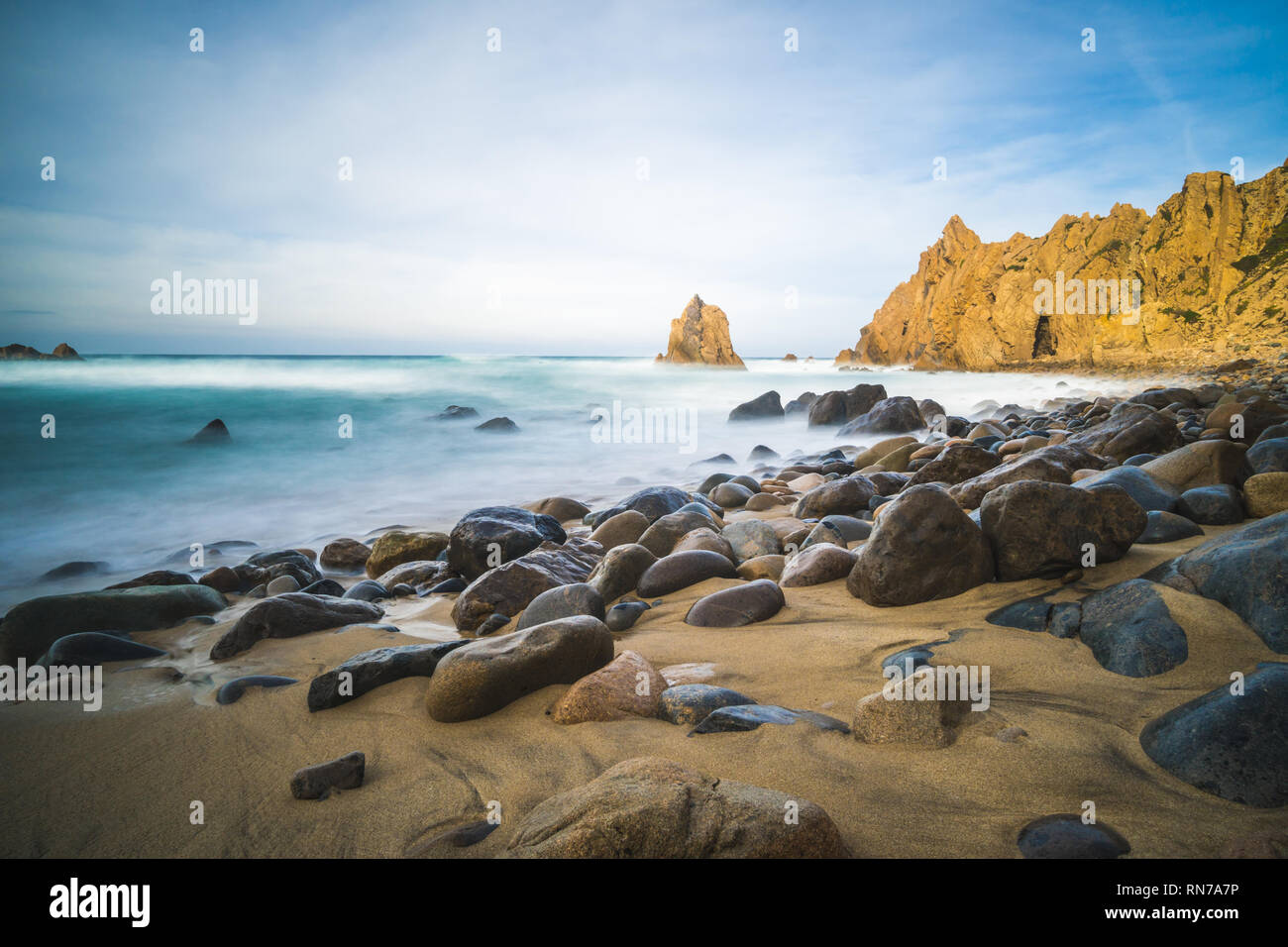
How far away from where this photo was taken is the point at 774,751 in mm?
2006

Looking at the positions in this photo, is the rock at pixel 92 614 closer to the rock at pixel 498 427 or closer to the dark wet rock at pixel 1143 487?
the dark wet rock at pixel 1143 487

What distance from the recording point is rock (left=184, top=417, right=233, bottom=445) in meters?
13.5

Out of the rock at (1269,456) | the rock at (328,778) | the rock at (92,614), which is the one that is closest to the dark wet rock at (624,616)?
the rock at (328,778)

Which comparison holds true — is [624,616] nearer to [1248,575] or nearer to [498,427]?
[1248,575]

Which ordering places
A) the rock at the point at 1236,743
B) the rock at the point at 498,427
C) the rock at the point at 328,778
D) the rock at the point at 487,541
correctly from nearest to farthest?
the rock at the point at 1236,743 < the rock at the point at 328,778 < the rock at the point at 487,541 < the rock at the point at 498,427

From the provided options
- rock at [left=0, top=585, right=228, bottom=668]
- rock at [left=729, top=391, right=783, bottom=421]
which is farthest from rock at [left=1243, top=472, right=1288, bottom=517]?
A: rock at [left=729, top=391, right=783, bottom=421]

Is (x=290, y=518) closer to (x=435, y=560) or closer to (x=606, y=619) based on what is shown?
(x=435, y=560)

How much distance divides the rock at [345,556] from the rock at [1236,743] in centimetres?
661

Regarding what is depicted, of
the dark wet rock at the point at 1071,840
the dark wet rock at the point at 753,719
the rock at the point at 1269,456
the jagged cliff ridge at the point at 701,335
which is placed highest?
the jagged cliff ridge at the point at 701,335

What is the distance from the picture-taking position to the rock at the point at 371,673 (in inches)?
110

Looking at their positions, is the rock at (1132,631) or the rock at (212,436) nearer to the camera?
the rock at (1132,631)

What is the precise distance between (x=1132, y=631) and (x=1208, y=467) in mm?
2732

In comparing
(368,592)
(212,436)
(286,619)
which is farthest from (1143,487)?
(212,436)

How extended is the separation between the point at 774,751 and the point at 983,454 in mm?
4977
